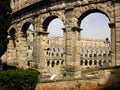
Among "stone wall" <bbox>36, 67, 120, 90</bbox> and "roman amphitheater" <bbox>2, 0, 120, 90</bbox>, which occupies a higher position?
"roman amphitheater" <bbox>2, 0, 120, 90</bbox>

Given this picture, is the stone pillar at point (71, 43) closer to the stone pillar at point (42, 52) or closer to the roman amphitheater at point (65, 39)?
the roman amphitheater at point (65, 39)

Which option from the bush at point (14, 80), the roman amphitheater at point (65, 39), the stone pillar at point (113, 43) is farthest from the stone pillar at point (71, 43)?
the bush at point (14, 80)

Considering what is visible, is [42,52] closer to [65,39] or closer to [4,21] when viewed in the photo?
[65,39]

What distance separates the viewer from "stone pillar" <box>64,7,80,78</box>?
27.9m

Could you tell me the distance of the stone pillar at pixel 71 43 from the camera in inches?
1097

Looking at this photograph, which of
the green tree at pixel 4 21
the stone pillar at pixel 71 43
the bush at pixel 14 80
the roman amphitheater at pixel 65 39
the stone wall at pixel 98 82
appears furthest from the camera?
the stone pillar at pixel 71 43

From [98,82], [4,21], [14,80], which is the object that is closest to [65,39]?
[4,21]

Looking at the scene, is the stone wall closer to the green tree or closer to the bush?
the bush

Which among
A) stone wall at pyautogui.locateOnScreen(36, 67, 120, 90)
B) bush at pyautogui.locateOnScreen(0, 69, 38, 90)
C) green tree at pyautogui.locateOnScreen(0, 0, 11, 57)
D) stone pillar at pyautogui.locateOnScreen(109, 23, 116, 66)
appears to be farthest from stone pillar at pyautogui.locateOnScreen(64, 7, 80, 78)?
bush at pyautogui.locateOnScreen(0, 69, 38, 90)

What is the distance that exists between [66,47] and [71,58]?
3.55 feet

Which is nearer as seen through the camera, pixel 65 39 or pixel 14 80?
pixel 14 80

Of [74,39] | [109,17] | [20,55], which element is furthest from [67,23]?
[20,55]

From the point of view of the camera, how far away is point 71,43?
28250 millimetres

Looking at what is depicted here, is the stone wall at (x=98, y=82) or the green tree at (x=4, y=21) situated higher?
the green tree at (x=4, y=21)
